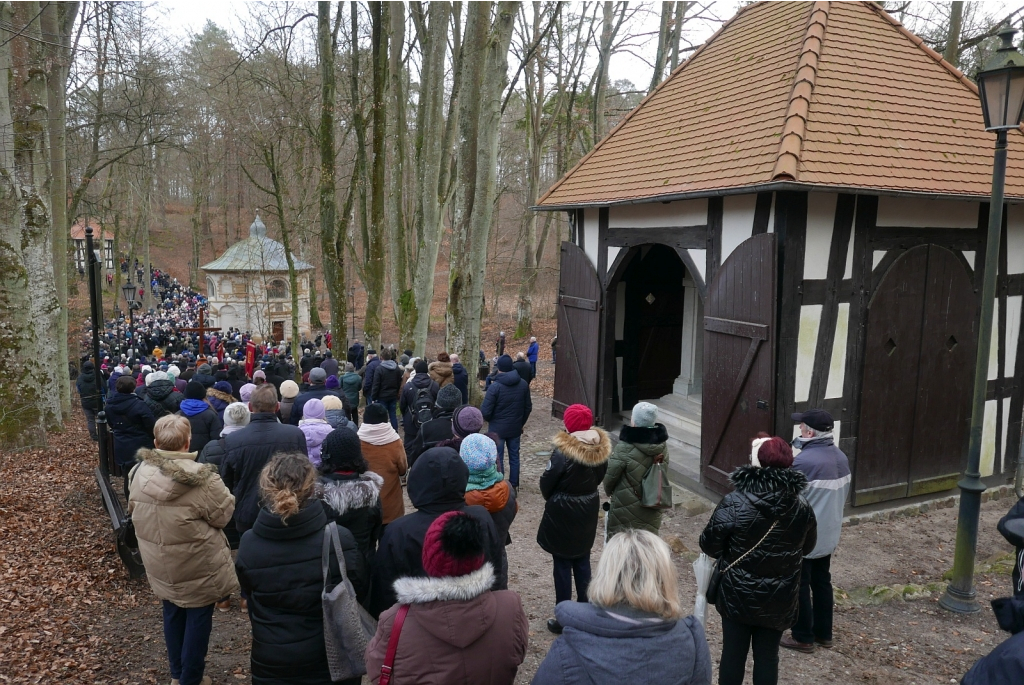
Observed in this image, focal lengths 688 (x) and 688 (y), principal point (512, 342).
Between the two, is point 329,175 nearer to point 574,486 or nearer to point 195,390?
point 195,390

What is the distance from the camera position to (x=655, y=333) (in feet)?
38.6

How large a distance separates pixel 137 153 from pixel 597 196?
2407 cm

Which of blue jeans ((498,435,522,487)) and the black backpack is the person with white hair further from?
blue jeans ((498,435,522,487))

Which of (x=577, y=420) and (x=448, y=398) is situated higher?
(x=577, y=420)

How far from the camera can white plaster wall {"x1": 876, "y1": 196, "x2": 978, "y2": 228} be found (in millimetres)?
7504

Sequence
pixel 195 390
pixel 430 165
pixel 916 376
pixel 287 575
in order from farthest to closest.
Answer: pixel 430 165
pixel 916 376
pixel 195 390
pixel 287 575

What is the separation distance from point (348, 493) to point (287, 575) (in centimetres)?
68

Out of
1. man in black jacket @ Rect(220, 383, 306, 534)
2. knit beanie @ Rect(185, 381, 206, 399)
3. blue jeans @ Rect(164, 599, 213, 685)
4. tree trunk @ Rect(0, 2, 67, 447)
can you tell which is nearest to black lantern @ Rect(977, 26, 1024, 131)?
man in black jacket @ Rect(220, 383, 306, 534)

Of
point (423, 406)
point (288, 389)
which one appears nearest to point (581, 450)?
point (423, 406)

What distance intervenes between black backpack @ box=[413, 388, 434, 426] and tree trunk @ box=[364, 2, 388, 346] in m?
7.53

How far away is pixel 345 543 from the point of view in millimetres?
3283

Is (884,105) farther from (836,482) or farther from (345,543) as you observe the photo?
(345,543)

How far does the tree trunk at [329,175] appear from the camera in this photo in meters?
14.5

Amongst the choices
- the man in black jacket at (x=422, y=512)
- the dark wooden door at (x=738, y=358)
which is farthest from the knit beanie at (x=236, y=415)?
the dark wooden door at (x=738, y=358)
